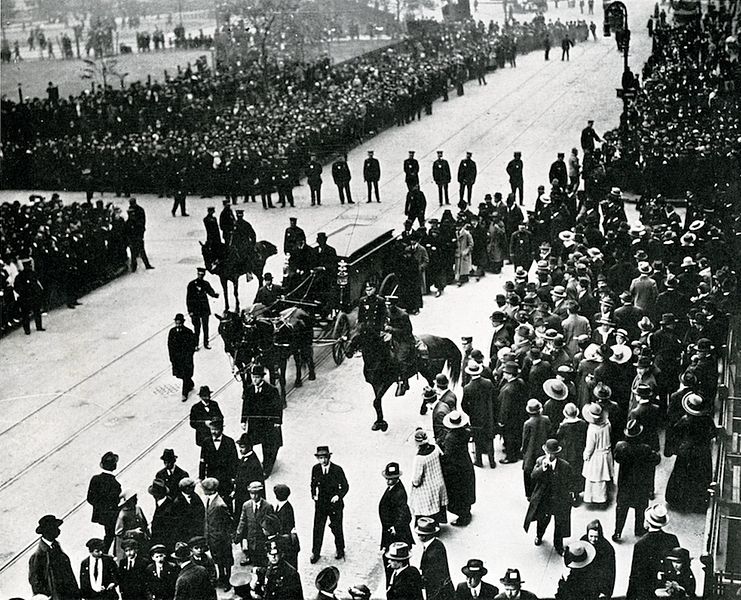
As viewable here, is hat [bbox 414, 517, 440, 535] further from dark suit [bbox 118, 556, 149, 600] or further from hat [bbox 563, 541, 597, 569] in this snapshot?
dark suit [bbox 118, 556, 149, 600]

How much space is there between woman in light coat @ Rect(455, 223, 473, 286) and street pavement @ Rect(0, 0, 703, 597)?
29 cm

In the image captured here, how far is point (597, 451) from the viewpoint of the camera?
34.8 ft

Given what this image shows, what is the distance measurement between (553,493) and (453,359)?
13.6 feet

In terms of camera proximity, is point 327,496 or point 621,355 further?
point 621,355

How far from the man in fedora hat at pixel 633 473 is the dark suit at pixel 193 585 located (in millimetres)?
4422

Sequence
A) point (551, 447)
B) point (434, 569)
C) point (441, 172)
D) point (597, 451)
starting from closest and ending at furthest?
point (434, 569)
point (551, 447)
point (597, 451)
point (441, 172)

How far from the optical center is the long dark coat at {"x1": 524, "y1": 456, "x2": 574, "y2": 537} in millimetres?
9828

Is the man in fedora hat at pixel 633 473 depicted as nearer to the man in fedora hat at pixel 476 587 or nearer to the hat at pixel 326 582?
the man in fedora hat at pixel 476 587

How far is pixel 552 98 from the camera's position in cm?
3778

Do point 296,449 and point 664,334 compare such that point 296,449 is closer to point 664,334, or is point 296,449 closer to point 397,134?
point 664,334

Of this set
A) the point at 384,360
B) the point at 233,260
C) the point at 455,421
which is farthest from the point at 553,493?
the point at 233,260

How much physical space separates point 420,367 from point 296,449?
2024 mm

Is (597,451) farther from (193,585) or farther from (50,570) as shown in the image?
(50,570)

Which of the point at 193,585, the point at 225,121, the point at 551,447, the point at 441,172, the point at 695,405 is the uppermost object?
the point at 225,121
